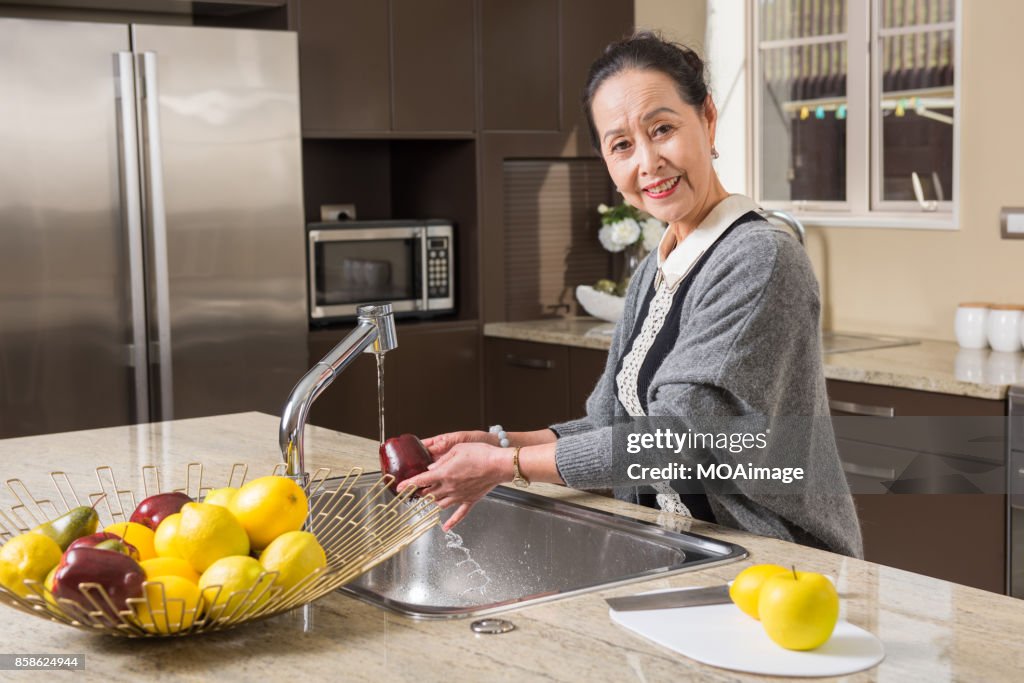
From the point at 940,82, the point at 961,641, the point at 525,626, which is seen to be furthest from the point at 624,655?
the point at 940,82

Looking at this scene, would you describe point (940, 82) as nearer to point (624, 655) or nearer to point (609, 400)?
point (609, 400)

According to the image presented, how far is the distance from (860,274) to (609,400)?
2.19 m

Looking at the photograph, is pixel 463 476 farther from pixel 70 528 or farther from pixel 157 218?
pixel 157 218

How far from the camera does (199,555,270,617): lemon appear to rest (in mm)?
1216

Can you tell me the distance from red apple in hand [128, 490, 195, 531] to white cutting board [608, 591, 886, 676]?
1.66ft

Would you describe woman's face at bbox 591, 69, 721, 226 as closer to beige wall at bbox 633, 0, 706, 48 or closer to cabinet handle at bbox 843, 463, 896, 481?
cabinet handle at bbox 843, 463, 896, 481

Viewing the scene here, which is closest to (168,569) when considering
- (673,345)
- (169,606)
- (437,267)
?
(169,606)

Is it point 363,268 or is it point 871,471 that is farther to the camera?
point 363,268

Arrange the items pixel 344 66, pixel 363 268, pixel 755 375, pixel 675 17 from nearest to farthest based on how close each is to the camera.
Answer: pixel 755 375 < pixel 344 66 < pixel 363 268 < pixel 675 17

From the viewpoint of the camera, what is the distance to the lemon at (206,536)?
1.27m

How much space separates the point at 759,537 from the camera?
1688 mm

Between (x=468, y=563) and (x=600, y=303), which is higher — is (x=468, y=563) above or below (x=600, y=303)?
below

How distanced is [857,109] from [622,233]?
0.87m

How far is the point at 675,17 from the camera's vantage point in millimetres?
4613
